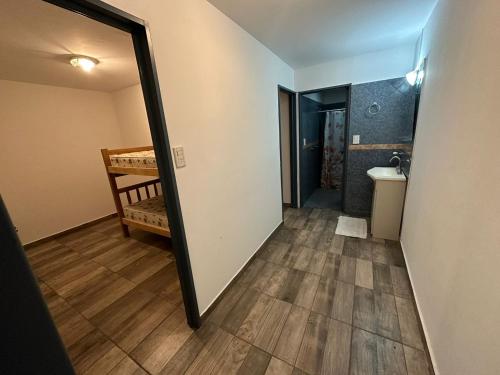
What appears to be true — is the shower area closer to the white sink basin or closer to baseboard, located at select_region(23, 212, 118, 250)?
the white sink basin

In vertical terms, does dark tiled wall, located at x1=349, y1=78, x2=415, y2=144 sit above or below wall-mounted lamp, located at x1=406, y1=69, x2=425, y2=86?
below

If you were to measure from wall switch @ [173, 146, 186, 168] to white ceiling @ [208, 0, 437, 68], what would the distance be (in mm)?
1079

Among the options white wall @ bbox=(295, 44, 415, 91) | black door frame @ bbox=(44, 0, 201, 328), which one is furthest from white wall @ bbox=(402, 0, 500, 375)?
black door frame @ bbox=(44, 0, 201, 328)

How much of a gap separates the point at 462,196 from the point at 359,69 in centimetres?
237

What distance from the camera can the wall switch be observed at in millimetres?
1244

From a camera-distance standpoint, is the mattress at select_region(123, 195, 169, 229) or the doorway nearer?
the doorway

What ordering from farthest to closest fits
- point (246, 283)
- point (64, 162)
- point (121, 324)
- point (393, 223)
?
point (64, 162), point (393, 223), point (246, 283), point (121, 324)

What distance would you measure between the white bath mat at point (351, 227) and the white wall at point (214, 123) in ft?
3.77

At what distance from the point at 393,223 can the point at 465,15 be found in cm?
194

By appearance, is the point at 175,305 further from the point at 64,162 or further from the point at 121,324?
the point at 64,162

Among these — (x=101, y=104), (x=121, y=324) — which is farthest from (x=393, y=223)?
(x=101, y=104)

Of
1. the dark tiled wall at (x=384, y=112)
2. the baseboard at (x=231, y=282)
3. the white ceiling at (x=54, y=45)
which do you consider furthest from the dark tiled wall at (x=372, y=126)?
the white ceiling at (x=54, y=45)

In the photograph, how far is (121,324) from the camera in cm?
157

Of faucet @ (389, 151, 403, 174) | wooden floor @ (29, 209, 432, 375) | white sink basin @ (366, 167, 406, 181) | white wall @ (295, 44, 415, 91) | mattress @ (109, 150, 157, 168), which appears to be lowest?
wooden floor @ (29, 209, 432, 375)
